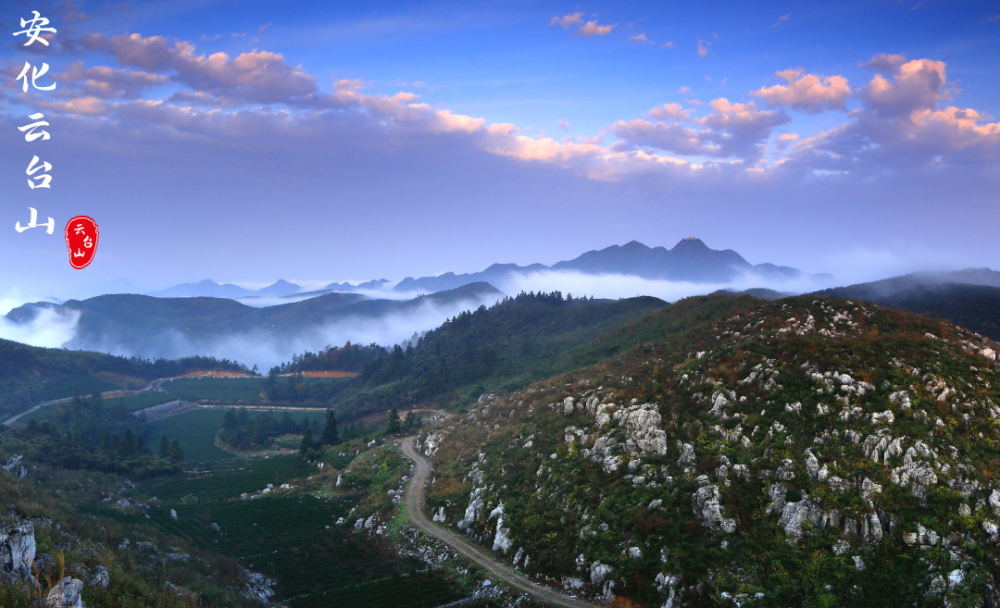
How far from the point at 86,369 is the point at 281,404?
83810mm

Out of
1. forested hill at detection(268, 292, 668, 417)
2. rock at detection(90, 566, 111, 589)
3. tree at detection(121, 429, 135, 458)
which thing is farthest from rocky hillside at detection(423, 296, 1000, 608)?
tree at detection(121, 429, 135, 458)

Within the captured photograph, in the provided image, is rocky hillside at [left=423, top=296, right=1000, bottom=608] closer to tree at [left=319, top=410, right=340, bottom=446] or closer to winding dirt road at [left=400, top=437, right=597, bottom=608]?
winding dirt road at [left=400, top=437, right=597, bottom=608]

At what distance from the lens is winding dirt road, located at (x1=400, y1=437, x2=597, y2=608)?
1337 inches

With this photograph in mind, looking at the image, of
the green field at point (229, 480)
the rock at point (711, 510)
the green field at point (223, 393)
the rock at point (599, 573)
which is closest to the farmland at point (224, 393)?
the green field at point (223, 393)

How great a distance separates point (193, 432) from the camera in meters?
133

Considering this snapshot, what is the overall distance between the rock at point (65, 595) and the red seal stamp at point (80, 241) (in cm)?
1814

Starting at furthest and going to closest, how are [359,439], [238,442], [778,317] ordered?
[238,442], [359,439], [778,317]

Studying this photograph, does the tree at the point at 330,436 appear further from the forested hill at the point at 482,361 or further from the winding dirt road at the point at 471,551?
the winding dirt road at the point at 471,551

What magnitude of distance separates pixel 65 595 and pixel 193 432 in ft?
412

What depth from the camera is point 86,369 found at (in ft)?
644

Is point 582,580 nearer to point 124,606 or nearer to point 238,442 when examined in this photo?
point 124,606

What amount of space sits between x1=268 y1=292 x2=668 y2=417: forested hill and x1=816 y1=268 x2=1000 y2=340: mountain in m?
62.7

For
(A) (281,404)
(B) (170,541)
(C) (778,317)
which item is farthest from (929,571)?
(A) (281,404)

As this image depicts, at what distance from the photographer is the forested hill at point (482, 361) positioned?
126 m
